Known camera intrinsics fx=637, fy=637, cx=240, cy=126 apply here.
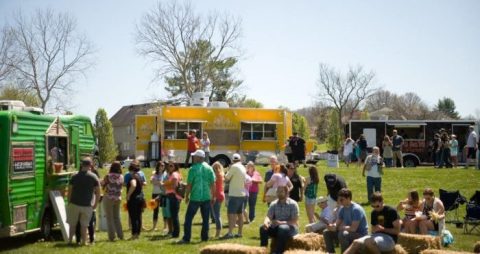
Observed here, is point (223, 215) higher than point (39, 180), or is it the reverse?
point (39, 180)

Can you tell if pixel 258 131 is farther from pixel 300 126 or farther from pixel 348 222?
pixel 300 126

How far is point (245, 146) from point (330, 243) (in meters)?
17.9

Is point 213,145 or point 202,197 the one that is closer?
point 202,197

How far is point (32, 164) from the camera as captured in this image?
38.2ft

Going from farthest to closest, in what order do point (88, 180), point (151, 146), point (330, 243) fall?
point (151, 146) → point (88, 180) → point (330, 243)

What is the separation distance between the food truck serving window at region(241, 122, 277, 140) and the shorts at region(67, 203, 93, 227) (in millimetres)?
16826

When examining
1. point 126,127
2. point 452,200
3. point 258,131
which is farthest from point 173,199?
point 126,127

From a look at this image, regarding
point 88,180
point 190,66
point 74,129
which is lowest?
point 88,180

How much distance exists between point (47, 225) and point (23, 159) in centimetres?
189

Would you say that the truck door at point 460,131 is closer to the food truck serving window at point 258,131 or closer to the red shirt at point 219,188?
the food truck serving window at point 258,131

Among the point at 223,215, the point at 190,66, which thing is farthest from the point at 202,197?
the point at 190,66

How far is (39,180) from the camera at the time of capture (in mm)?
11953

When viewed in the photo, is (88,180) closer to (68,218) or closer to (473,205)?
(68,218)

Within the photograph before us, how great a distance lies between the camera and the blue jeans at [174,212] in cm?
1305
